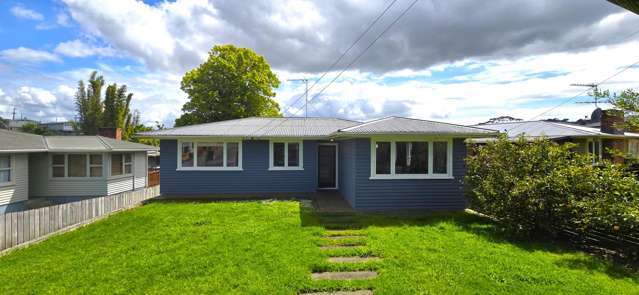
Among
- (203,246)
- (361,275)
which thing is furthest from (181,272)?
(361,275)

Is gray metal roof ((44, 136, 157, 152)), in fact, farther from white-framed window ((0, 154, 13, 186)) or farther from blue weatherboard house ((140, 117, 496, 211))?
blue weatherboard house ((140, 117, 496, 211))

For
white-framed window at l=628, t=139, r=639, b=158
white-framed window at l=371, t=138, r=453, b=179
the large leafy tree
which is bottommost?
white-framed window at l=371, t=138, r=453, b=179

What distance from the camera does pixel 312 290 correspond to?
4992 mm

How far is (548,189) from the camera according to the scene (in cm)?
748

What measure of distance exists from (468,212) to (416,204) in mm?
1675

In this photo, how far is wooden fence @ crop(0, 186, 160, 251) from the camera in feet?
24.9

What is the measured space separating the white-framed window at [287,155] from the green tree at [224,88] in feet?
55.6

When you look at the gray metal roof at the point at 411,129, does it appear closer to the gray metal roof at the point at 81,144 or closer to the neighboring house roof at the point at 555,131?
the neighboring house roof at the point at 555,131

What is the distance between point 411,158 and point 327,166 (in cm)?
495

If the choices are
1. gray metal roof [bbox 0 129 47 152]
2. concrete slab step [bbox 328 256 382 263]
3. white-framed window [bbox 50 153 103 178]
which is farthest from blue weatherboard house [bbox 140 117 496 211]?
gray metal roof [bbox 0 129 47 152]

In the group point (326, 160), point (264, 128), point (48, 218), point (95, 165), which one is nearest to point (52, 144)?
point (95, 165)

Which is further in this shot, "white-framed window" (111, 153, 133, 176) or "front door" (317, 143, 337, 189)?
"white-framed window" (111, 153, 133, 176)

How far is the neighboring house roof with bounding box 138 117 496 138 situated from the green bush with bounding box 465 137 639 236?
4.26ft

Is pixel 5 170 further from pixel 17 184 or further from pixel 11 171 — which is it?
pixel 17 184
